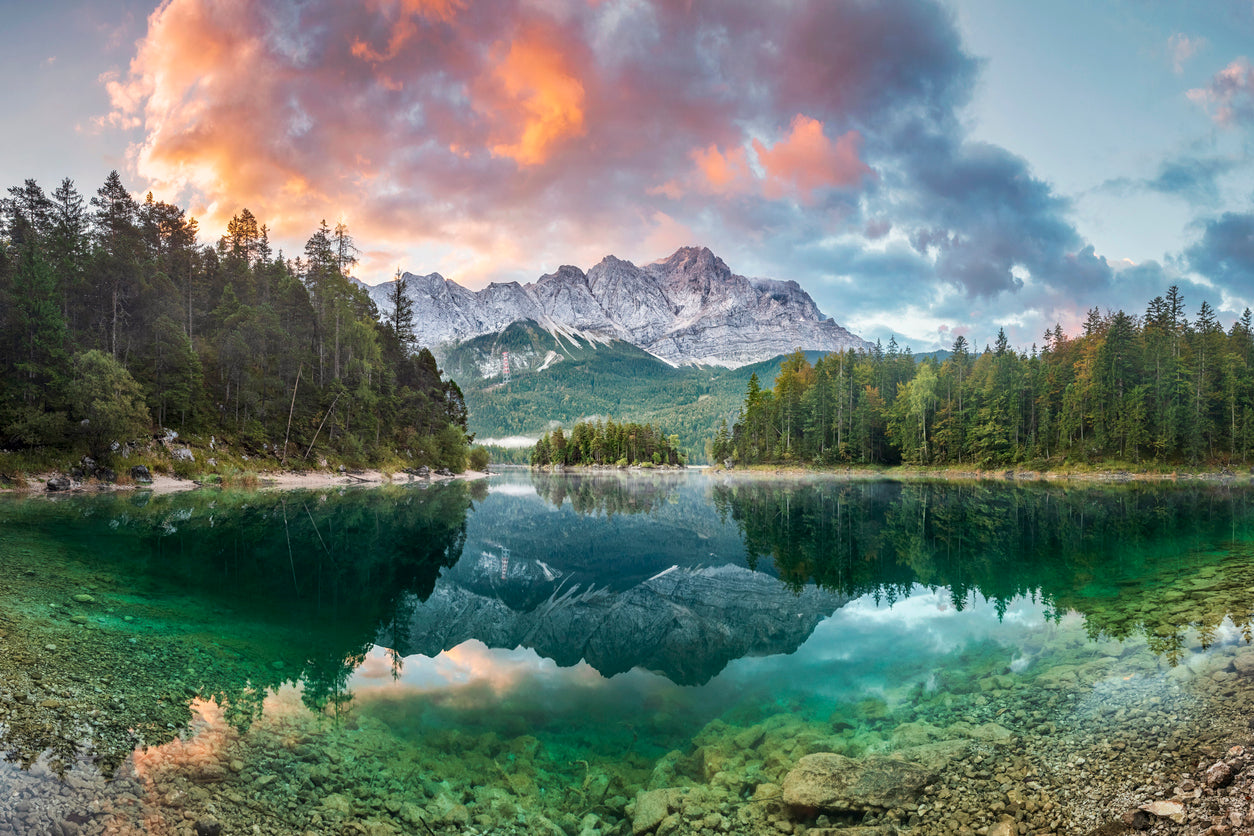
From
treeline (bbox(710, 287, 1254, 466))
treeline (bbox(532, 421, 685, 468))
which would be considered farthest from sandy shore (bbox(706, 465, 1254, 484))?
treeline (bbox(532, 421, 685, 468))

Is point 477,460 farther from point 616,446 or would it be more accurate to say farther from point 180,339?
point 180,339

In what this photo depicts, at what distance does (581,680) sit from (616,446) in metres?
154

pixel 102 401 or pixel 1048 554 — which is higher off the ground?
pixel 102 401

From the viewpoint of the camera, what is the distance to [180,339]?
54.5 metres

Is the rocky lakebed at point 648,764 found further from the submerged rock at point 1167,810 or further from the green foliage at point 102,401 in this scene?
the green foliage at point 102,401

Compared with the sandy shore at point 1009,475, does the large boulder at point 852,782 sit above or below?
above

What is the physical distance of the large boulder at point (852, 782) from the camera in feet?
21.9

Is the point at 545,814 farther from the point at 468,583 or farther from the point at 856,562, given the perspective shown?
the point at 856,562

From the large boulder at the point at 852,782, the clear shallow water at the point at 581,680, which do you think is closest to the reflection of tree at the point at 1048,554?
the clear shallow water at the point at 581,680

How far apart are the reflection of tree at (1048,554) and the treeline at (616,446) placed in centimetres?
11945

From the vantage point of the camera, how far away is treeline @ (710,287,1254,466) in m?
73.2

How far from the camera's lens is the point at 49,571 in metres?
15.8

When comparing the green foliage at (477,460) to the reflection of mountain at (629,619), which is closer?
the reflection of mountain at (629,619)

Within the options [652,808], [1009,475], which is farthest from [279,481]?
[1009,475]
